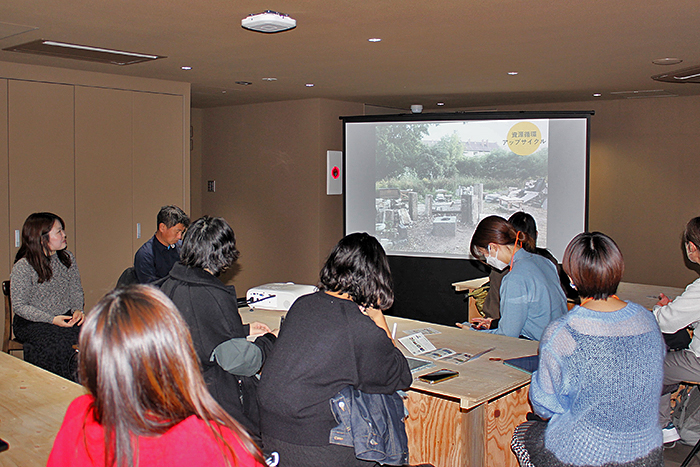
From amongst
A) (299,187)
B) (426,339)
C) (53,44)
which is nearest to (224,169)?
(299,187)

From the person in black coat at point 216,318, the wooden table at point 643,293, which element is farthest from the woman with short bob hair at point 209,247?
the wooden table at point 643,293

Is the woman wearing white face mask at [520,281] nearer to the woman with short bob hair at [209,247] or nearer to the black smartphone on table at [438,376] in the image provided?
the black smartphone on table at [438,376]

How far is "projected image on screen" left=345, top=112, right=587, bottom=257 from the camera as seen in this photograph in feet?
22.3

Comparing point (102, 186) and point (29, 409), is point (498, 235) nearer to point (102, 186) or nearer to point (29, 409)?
point (29, 409)

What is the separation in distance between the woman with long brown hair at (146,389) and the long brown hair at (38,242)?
317 centimetres

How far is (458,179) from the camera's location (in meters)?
7.28

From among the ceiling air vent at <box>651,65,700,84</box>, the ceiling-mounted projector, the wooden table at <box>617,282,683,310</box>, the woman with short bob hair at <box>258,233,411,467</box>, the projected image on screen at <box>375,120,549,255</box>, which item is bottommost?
the wooden table at <box>617,282,683,310</box>

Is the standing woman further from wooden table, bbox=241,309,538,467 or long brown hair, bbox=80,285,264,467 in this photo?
long brown hair, bbox=80,285,264,467

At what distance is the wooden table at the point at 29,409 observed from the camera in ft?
5.98

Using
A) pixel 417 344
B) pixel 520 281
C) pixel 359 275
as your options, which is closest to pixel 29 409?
pixel 359 275

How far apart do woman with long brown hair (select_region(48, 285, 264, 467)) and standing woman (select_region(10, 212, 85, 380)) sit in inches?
120

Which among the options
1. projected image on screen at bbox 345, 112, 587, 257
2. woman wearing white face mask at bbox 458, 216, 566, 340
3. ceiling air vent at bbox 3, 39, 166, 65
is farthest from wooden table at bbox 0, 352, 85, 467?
projected image on screen at bbox 345, 112, 587, 257

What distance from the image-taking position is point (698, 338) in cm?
328

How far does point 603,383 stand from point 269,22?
2609mm
